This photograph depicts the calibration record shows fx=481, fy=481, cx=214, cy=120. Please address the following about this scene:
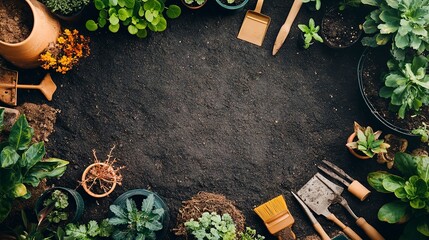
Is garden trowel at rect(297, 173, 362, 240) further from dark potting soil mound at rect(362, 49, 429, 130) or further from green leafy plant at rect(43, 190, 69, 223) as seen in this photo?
green leafy plant at rect(43, 190, 69, 223)

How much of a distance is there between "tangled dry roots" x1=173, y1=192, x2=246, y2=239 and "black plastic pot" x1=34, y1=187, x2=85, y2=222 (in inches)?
31.8

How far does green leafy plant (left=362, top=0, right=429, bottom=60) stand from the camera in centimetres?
385

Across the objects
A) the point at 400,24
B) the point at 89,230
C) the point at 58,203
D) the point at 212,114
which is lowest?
the point at 89,230

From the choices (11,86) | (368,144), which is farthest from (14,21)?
(368,144)

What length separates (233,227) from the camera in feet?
12.6

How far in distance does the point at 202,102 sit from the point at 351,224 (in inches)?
68.0

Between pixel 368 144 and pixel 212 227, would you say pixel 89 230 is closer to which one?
pixel 212 227

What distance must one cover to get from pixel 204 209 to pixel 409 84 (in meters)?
1.99

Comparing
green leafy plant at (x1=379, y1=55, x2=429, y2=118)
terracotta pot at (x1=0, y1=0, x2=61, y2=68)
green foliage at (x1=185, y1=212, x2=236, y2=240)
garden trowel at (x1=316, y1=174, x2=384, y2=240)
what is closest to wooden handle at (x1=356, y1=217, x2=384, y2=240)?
garden trowel at (x1=316, y1=174, x2=384, y2=240)

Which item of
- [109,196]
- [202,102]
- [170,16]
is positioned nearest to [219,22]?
[170,16]

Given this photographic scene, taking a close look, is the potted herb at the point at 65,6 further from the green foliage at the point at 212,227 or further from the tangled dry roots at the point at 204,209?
the green foliage at the point at 212,227

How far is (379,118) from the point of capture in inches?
168

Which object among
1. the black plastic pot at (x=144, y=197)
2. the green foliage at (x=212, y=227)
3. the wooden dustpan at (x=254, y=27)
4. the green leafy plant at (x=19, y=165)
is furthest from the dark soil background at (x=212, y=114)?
the green leafy plant at (x=19, y=165)

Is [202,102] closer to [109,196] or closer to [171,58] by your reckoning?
[171,58]
